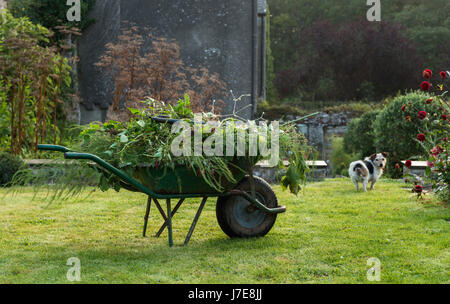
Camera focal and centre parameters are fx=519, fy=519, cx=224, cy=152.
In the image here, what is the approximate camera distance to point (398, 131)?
877 centimetres

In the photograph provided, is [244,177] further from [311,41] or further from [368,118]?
[311,41]

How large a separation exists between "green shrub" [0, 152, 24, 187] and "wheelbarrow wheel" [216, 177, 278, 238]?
184 inches

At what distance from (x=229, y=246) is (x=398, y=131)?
587 cm

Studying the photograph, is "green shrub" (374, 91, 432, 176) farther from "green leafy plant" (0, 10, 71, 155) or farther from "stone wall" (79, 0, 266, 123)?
"green leafy plant" (0, 10, 71, 155)

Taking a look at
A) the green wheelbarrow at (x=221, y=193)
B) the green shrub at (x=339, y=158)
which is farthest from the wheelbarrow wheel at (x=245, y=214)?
the green shrub at (x=339, y=158)

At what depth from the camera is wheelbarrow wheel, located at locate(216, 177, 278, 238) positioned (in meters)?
3.95

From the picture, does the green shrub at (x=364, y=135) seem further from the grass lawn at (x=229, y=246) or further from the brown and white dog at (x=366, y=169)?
the grass lawn at (x=229, y=246)

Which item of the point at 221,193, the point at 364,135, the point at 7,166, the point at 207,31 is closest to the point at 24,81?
the point at 7,166

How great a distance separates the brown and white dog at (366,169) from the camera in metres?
6.85

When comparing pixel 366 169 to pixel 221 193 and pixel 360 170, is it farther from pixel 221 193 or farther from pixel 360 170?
pixel 221 193

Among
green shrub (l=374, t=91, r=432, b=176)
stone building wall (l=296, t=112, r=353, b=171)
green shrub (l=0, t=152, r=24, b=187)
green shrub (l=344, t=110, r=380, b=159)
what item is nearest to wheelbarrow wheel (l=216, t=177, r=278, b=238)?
green shrub (l=0, t=152, r=24, b=187)

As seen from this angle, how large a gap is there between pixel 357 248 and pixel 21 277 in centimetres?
223
